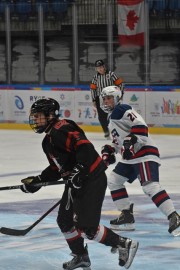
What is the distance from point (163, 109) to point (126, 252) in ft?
32.0

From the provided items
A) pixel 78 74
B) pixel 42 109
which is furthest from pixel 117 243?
pixel 78 74

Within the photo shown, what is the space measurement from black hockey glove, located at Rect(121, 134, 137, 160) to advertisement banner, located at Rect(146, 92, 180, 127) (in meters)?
8.29

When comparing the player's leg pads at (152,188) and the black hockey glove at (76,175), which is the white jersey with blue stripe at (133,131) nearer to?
the player's leg pads at (152,188)

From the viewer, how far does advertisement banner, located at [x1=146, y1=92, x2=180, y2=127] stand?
14.4 m

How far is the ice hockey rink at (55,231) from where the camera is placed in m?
5.26

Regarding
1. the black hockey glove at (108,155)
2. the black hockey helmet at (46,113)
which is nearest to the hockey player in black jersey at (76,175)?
the black hockey helmet at (46,113)

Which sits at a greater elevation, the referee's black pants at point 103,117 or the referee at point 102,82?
the referee at point 102,82

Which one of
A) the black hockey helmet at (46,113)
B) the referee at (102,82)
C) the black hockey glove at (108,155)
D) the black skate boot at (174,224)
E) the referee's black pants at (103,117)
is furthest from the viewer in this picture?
the referee's black pants at (103,117)

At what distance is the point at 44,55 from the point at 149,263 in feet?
37.4

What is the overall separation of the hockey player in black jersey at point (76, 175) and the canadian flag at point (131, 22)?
10.1m

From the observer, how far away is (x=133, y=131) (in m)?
6.17

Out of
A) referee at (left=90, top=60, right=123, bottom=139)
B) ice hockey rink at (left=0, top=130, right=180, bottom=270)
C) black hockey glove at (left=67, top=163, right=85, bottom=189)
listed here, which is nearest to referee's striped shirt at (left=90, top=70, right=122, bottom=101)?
referee at (left=90, top=60, right=123, bottom=139)

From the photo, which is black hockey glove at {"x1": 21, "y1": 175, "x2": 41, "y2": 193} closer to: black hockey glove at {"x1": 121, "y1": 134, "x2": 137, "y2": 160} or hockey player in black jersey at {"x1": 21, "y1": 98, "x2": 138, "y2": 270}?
hockey player in black jersey at {"x1": 21, "y1": 98, "x2": 138, "y2": 270}

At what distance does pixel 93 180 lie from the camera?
4.76 meters
